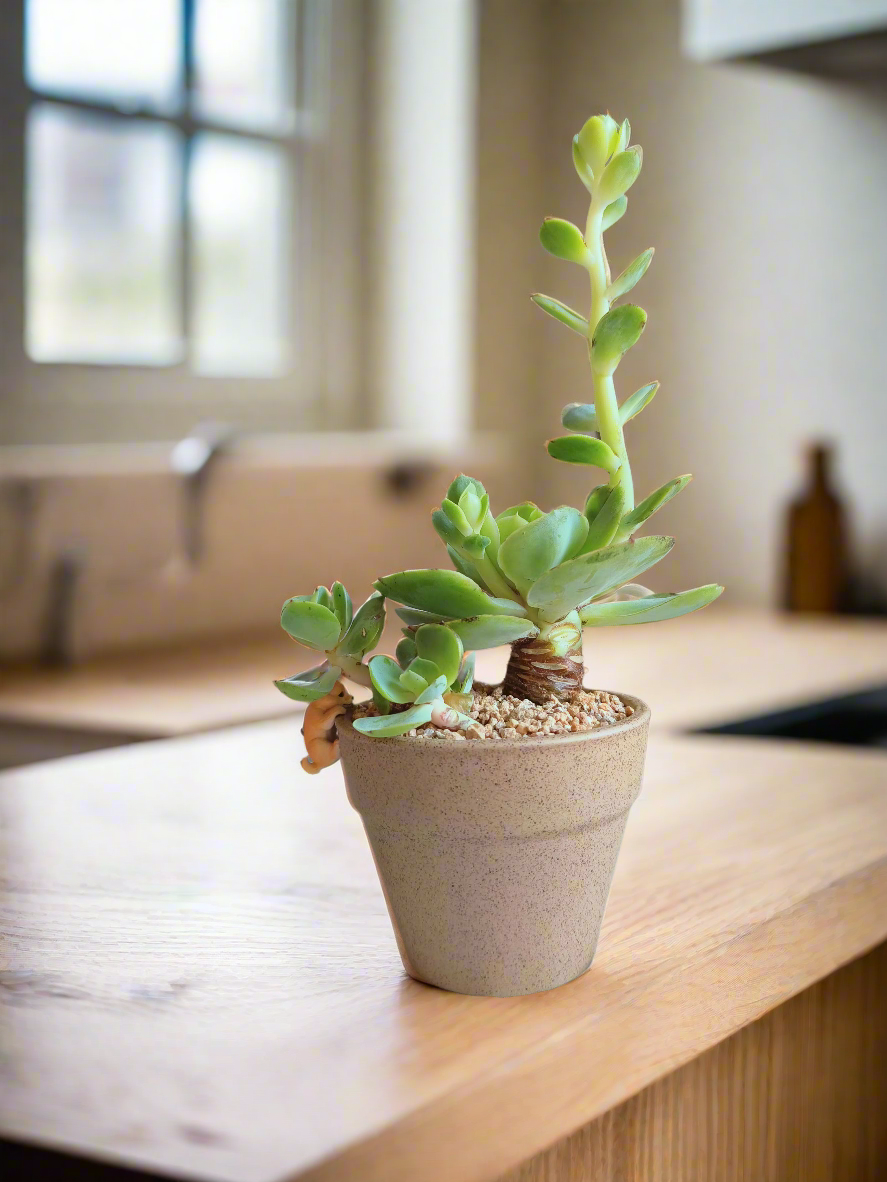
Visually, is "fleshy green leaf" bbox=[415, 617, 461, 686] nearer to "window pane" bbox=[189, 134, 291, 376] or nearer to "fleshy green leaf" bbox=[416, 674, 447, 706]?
"fleshy green leaf" bbox=[416, 674, 447, 706]

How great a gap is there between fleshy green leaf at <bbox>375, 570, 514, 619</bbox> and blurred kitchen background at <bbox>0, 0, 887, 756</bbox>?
1403mm

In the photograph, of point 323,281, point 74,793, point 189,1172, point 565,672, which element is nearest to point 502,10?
point 323,281

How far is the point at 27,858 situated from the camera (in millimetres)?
788

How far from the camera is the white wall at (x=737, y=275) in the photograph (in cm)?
247

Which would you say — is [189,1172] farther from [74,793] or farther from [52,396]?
[52,396]

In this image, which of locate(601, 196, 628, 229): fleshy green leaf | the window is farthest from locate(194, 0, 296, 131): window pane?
locate(601, 196, 628, 229): fleshy green leaf

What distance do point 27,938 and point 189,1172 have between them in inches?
10.5

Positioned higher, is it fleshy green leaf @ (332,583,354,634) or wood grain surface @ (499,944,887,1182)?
fleshy green leaf @ (332,583,354,634)

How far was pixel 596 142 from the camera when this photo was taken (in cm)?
57

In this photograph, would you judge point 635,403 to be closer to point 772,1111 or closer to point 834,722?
point 772,1111

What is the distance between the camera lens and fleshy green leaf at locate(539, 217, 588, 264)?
57cm

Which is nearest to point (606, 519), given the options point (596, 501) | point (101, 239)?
point (596, 501)

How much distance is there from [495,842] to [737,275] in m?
2.22

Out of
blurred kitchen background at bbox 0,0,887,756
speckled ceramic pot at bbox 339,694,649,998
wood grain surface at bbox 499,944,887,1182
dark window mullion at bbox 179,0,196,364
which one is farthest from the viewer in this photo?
dark window mullion at bbox 179,0,196,364
